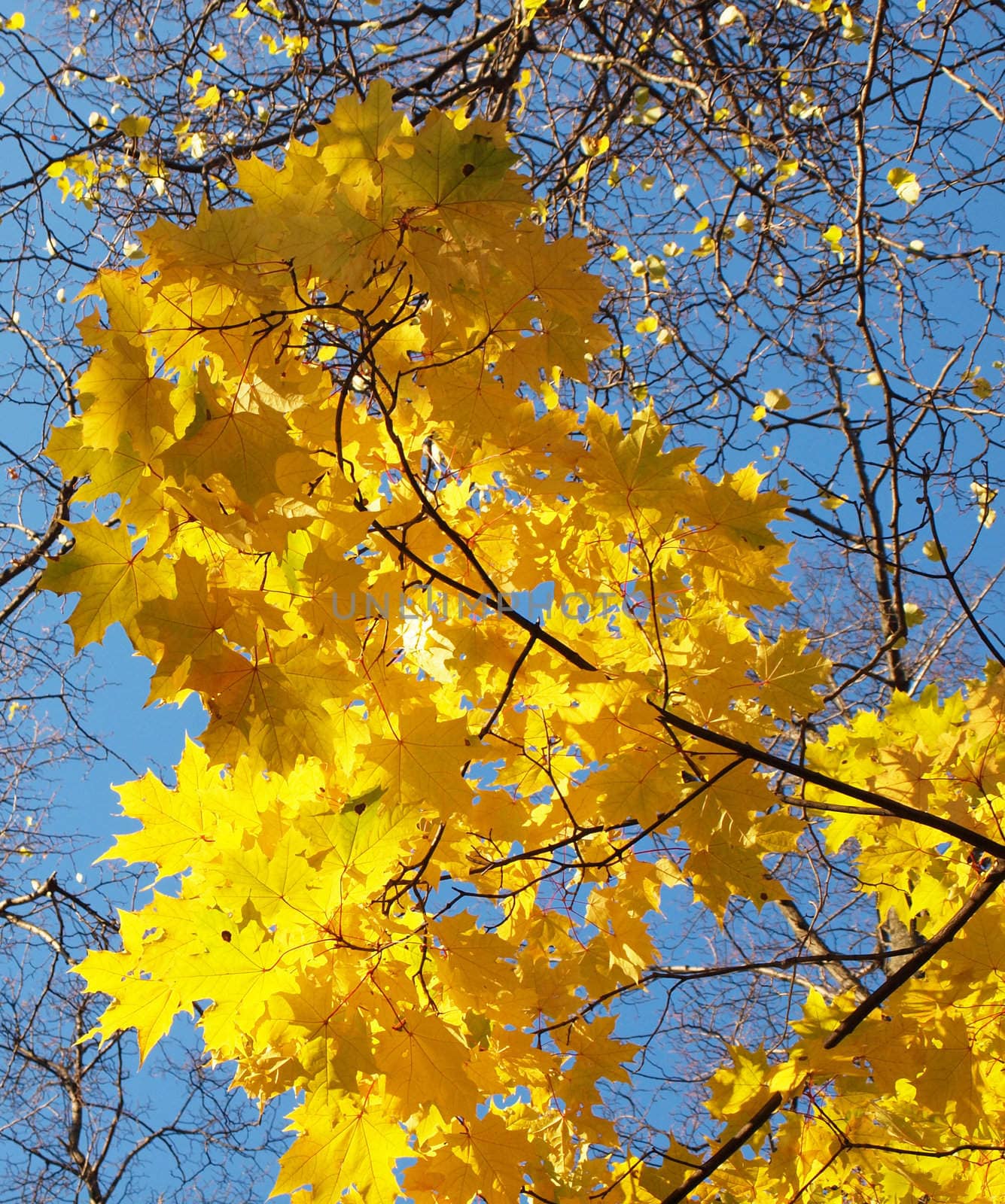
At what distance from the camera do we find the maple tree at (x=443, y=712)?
3.53ft

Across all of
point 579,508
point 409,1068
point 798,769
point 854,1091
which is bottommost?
point 854,1091

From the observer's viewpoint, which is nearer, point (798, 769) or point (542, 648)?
point (798, 769)

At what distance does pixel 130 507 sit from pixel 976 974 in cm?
137

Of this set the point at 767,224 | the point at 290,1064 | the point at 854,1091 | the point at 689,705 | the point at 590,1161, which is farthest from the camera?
the point at 767,224

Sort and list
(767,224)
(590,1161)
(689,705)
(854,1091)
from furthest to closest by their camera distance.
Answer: (767,224) < (590,1161) < (854,1091) < (689,705)

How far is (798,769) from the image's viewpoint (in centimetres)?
111

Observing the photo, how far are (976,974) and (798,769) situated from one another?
1.88 ft

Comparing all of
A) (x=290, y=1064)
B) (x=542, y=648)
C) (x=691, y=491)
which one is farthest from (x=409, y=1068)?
(x=691, y=491)

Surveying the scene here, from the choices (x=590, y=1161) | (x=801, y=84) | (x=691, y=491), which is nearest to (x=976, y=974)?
(x=590, y=1161)

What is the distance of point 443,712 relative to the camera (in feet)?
5.04

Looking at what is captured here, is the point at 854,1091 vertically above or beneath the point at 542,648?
beneath

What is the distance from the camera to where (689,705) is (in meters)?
1.31

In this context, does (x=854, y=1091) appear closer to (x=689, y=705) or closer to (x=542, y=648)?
(x=689, y=705)

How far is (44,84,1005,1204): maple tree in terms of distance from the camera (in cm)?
108
